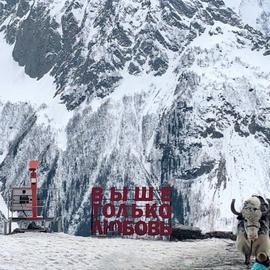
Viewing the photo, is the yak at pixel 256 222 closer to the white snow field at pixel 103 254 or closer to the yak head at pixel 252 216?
the yak head at pixel 252 216

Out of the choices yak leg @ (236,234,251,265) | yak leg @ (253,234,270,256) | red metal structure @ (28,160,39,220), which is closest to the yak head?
yak leg @ (253,234,270,256)

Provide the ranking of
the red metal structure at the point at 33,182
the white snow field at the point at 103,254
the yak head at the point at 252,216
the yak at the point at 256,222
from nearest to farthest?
1. the yak head at the point at 252,216
2. the yak at the point at 256,222
3. the white snow field at the point at 103,254
4. the red metal structure at the point at 33,182

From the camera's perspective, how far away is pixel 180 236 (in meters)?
53.3

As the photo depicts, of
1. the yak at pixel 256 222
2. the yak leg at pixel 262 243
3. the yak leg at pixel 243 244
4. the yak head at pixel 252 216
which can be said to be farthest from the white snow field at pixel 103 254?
the yak head at pixel 252 216

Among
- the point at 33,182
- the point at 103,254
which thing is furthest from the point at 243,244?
the point at 33,182

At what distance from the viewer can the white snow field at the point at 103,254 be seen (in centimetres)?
3372

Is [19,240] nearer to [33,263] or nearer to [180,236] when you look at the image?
[33,263]

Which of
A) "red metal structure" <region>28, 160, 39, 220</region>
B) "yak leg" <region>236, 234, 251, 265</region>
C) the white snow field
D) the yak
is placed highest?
"red metal structure" <region>28, 160, 39, 220</region>

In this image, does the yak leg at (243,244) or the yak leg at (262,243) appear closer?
the yak leg at (262,243)

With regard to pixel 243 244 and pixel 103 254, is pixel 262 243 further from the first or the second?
pixel 103 254

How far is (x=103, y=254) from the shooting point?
37.1 meters

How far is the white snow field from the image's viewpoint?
3372 centimetres

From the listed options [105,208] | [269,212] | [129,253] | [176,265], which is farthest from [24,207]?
[269,212]

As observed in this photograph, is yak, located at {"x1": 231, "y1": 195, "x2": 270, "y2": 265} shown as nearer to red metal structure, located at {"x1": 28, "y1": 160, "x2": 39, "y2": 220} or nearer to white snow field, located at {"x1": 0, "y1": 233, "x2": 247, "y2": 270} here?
white snow field, located at {"x1": 0, "y1": 233, "x2": 247, "y2": 270}
